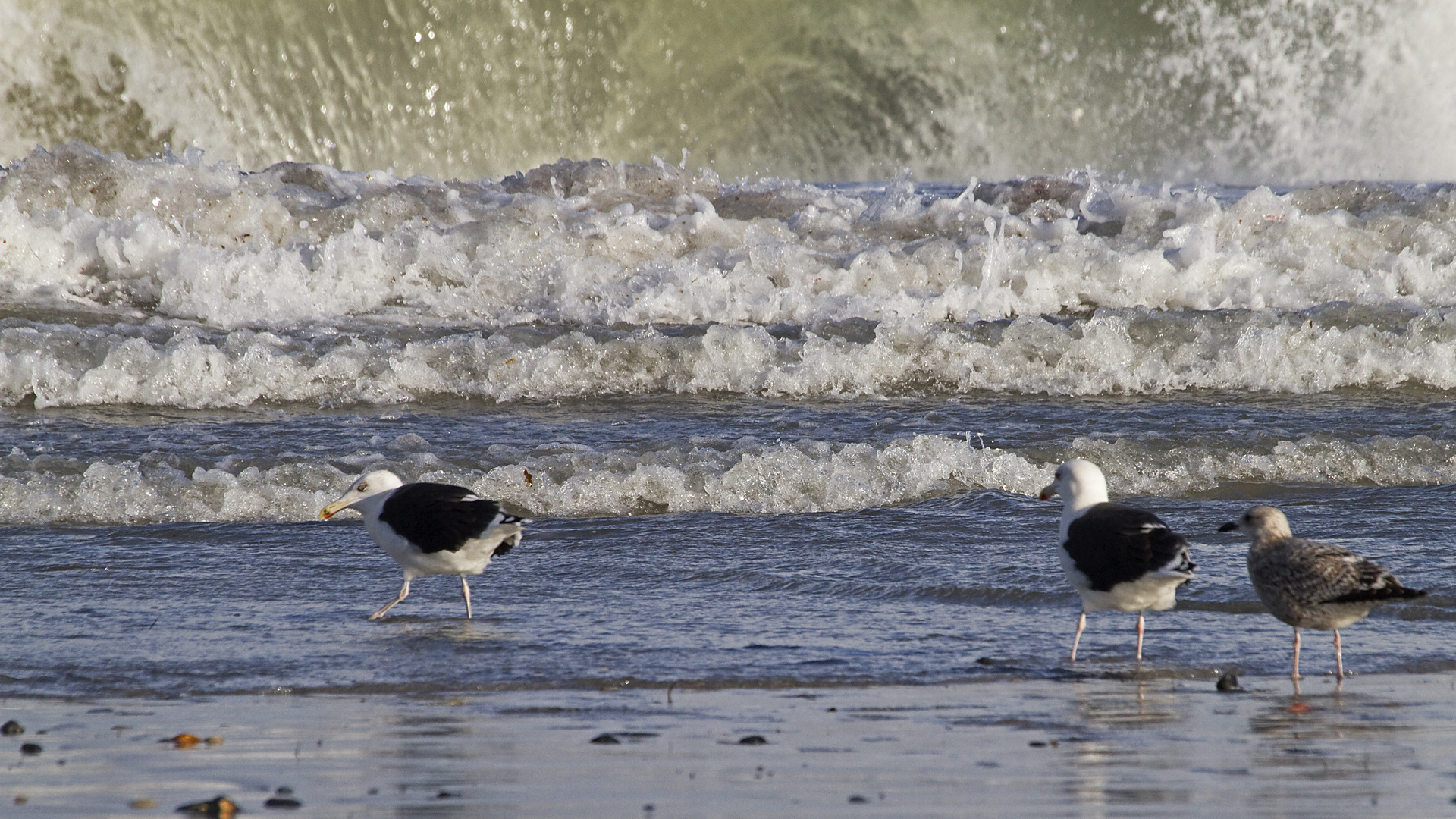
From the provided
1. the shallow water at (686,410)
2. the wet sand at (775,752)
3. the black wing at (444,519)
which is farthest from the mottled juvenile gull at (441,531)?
the wet sand at (775,752)

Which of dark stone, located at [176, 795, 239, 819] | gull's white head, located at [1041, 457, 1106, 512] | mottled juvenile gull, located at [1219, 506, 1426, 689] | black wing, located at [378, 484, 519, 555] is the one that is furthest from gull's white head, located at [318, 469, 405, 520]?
mottled juvenile gull, located at [1219, 506, 1426, 689]

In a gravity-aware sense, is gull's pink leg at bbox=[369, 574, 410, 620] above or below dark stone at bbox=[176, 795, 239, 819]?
above

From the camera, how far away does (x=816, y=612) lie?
14.4ft

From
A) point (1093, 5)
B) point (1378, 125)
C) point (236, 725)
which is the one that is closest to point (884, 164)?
point (1093, 5)

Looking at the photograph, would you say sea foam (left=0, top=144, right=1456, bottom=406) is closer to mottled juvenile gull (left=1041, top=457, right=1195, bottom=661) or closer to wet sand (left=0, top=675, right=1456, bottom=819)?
mottled juvenile gull (left=1041, top=457, right=1195, bottom=661)

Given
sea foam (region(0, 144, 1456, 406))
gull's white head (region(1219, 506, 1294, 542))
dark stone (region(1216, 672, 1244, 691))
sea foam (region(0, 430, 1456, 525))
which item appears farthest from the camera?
sea foam (region(0, 144, 1456, 406))

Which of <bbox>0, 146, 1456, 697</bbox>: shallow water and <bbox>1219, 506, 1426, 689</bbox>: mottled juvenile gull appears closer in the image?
<bbox>1219, 506, 1426, 689</bbox>: mottled juvenile gull

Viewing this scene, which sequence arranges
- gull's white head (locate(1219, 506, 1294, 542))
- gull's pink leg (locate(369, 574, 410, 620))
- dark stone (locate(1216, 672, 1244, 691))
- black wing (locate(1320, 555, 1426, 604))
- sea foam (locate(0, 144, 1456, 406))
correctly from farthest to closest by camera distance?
sea foam (locate(0, 144, 1456, 406)) < gull's pink leg (locate(369, 574, 410, 620)) < gull's white head (locate(1219, 506, 1294, 542)) < black wing (locate(1320, 555, 1426, 604)) < dark stone (locate(1216, 672, 1244, 691))

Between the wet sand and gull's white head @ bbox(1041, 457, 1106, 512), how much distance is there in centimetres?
76

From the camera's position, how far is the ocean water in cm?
420

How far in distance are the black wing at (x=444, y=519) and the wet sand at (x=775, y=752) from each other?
38.2 inches

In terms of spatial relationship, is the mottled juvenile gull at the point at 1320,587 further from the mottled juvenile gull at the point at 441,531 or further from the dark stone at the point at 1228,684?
the mottled juvenile gull at the point at 441,531

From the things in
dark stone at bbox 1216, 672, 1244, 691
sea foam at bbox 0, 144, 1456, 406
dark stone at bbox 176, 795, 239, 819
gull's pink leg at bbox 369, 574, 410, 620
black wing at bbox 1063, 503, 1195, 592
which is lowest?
dark stone at bbox 1216, 672, 1244, 691

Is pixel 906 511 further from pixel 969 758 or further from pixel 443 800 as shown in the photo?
pixel 443 800
